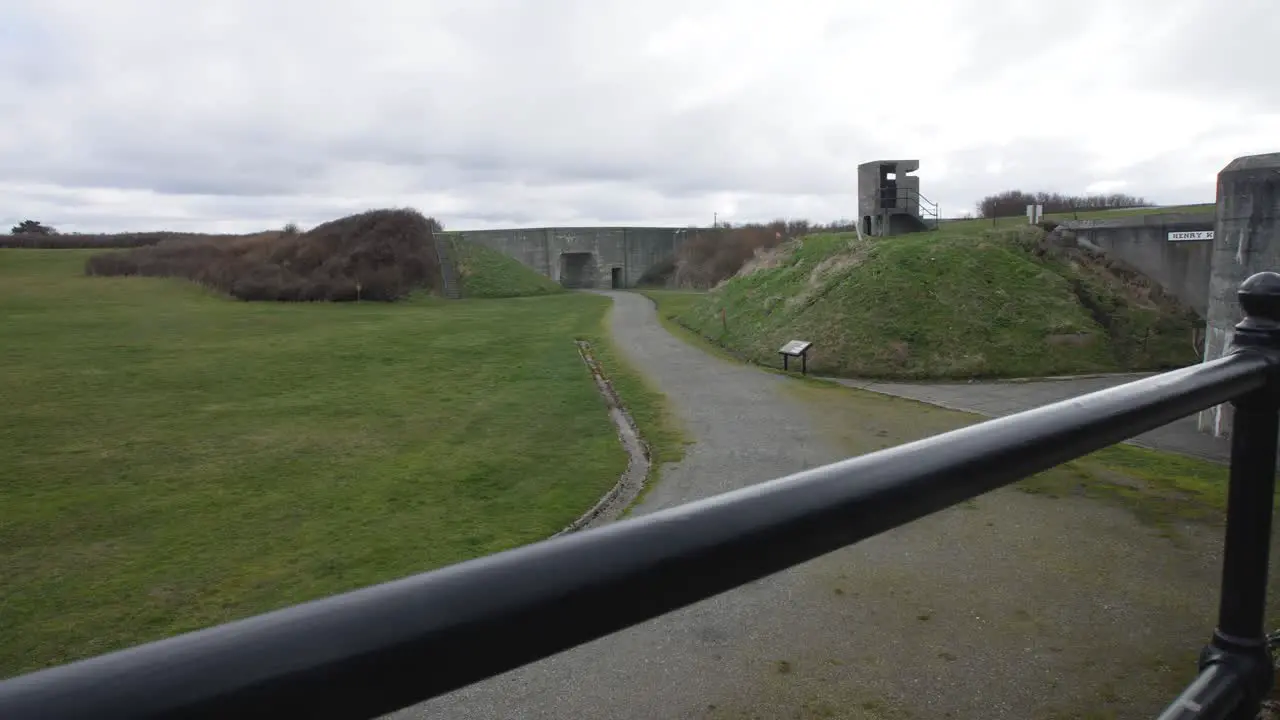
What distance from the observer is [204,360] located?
701 inches

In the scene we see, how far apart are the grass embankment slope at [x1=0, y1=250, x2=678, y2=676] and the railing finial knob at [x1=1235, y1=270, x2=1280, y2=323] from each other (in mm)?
5924

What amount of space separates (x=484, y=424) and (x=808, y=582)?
7173mm

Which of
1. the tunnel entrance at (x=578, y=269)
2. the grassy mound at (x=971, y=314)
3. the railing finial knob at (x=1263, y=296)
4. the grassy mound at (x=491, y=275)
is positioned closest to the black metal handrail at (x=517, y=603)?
the railing finial knob at (x=1263, y=296)

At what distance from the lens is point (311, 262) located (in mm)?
37469

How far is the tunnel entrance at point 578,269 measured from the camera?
57.5m

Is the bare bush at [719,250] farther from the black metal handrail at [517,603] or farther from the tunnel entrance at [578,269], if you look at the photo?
the black metal handrail at [517,603]

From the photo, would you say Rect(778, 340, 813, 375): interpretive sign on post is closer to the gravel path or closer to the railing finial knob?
the gravel path

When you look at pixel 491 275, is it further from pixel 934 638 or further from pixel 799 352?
pixel 934 638

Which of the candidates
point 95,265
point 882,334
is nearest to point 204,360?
point 882,334

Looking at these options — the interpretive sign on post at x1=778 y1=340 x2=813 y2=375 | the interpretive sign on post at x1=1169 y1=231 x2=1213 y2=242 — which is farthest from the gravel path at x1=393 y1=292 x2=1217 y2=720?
the interpretive sign on post at x1=1169 y1=231 x2=1213 y2=242

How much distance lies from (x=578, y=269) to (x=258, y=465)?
49043 mm

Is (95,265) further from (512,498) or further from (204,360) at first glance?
(512,498)

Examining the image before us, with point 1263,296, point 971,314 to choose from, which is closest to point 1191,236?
point 971,314

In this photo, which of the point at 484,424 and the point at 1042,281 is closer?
the point at 484,424
